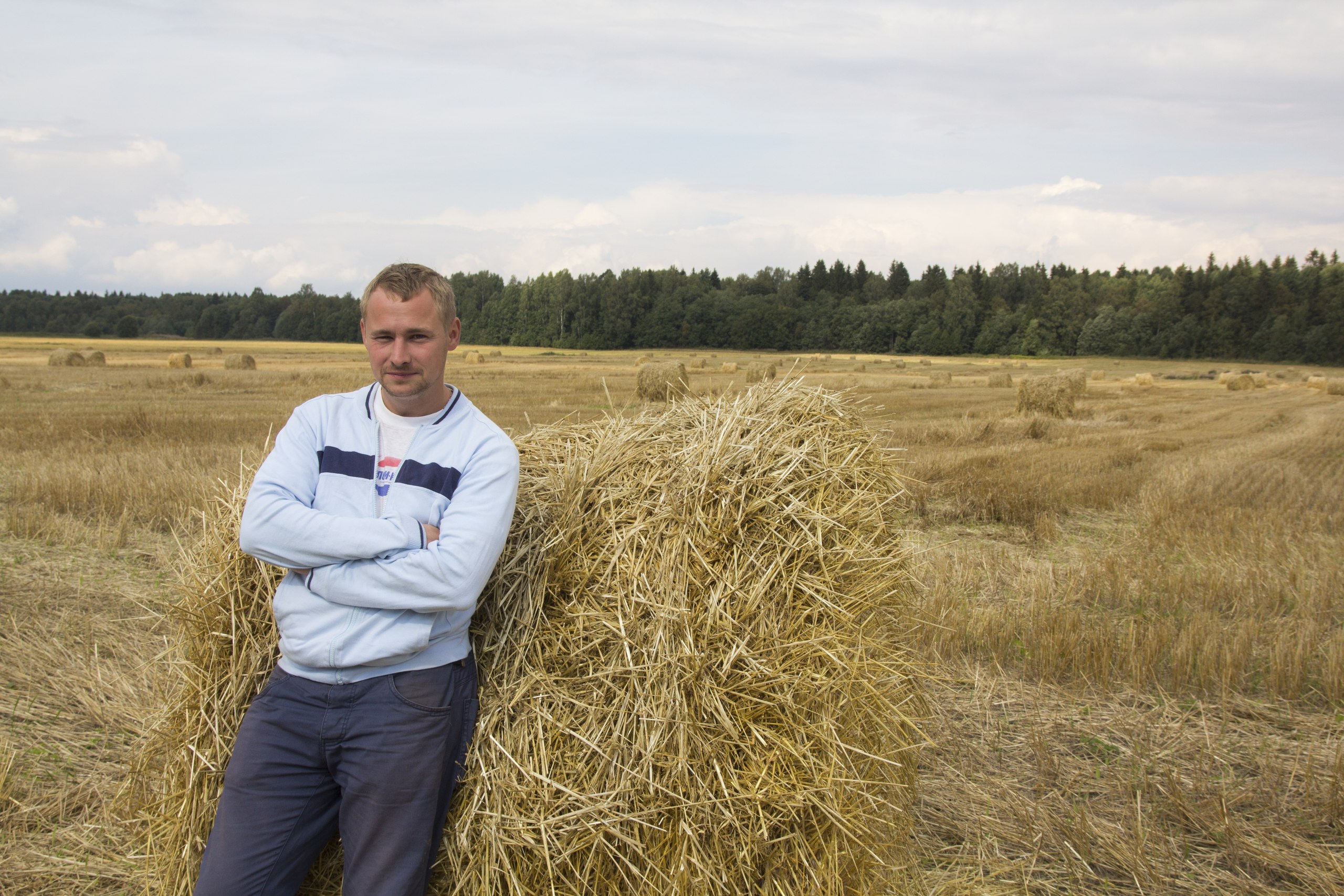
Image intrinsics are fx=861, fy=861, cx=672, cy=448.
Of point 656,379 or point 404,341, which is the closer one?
point 404,341

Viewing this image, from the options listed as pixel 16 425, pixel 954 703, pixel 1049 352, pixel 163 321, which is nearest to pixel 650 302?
pixel 1049 352

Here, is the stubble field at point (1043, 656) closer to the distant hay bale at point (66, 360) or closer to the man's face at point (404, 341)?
the man's face at point (404, 341)

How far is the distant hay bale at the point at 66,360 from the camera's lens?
36562mm

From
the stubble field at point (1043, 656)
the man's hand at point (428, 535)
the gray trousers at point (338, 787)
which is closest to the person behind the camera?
the gray trousers at point (338, 787)

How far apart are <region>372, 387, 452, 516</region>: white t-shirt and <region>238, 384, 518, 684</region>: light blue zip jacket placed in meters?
0.03

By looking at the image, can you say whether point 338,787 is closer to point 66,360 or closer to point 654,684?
point 654,684

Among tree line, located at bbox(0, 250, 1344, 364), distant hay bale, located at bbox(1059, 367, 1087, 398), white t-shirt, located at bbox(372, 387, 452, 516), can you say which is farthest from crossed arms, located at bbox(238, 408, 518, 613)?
tree line, located at bbox(0, 250, 1344, 364)

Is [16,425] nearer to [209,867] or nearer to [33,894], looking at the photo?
[33,894]

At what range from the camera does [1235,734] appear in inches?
183

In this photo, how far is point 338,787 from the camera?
265cm

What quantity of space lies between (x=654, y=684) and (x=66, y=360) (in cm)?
4340

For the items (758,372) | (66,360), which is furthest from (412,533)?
(66,360)

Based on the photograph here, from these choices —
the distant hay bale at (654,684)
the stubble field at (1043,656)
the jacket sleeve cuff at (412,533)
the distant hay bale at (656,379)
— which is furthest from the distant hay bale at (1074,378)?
the jacket sleeve cuff at (412,533)

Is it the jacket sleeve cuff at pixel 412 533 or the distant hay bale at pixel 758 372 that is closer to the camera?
the jacket sleeve cuff at pixel 412 533
